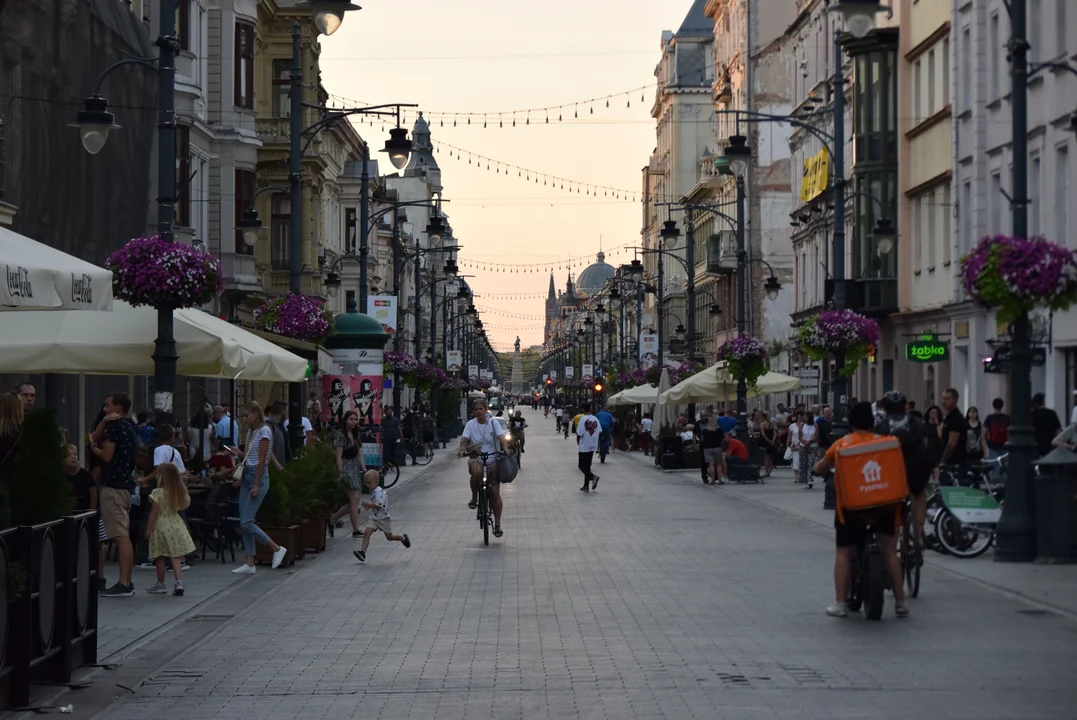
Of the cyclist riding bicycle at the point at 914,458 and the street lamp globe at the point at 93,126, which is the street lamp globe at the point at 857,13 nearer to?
the cyclist riding bicycle at the point at 914,458

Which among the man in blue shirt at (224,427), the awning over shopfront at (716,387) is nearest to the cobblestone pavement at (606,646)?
the man in blue shirt at (224,427)

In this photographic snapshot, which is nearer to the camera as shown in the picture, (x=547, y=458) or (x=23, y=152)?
(x=23, y=152)

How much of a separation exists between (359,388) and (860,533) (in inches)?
995

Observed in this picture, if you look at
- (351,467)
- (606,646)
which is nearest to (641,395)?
(351,467)

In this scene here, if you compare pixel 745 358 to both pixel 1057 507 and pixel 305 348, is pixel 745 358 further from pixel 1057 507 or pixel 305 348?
pixel 1057 507

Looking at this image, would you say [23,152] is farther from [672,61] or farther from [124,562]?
[672,61]

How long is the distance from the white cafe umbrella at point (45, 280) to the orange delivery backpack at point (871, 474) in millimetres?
5656

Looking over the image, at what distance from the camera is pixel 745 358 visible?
4641 cm

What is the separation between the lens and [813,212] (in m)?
62.4

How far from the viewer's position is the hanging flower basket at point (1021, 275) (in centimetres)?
1945

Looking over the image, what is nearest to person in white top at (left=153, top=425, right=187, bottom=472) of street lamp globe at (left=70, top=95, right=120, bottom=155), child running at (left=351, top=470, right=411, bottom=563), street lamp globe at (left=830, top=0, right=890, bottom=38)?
child running at (left=351, top=470, right=411, bottom=563)

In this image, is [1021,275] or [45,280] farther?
[1021,275]

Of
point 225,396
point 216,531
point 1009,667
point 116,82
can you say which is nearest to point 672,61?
point 225,396

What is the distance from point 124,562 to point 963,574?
26.6ft
